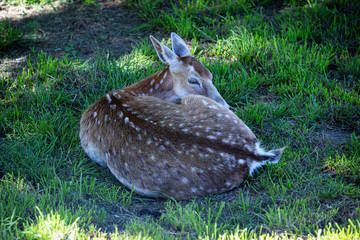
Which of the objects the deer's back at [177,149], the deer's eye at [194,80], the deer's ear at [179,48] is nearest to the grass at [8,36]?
the deer's ear at [179,48]

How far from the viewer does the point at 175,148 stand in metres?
3.52

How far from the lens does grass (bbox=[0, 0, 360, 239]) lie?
312 cm

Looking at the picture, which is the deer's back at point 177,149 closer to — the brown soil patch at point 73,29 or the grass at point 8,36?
the brown soil patch at point 73,29

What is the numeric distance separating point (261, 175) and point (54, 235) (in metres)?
1.81

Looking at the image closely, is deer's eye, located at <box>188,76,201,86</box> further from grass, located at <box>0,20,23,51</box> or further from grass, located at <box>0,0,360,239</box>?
grass, located at <box>0,20,23,51</box>

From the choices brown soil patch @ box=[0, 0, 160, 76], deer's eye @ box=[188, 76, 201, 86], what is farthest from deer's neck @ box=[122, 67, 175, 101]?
brown soil patch @ box=[0, 0, 160, 76]

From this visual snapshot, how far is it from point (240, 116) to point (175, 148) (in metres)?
A: 1.34

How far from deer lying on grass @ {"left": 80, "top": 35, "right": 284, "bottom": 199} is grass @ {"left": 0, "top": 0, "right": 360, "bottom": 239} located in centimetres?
14

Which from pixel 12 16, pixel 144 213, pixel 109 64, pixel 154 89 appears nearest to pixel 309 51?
pixel 154 89

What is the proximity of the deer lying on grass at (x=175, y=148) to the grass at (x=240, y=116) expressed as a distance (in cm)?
14

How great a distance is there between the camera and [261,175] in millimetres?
3727

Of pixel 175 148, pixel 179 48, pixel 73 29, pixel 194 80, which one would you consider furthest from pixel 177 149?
pixel 73 29

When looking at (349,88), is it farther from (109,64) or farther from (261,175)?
(109,64)

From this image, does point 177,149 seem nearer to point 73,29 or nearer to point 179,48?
point 179,48
